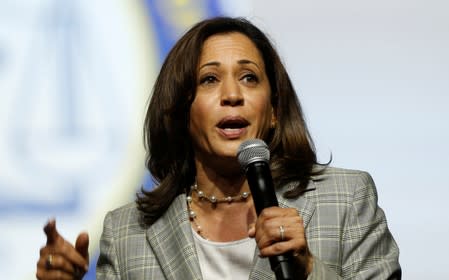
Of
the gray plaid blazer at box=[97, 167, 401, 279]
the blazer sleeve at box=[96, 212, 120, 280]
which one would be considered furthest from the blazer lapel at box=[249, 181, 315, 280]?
the blazer sleeve at box=[96, 212, 120, 280]

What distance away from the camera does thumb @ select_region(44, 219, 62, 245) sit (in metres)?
1.77

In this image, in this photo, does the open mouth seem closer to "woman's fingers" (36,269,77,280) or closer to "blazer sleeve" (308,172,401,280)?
"blazer sleeve" (308,172,401,280)

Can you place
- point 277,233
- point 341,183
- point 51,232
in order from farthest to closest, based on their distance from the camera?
1. point 341,183
2. point 51,232
3. point 277,233

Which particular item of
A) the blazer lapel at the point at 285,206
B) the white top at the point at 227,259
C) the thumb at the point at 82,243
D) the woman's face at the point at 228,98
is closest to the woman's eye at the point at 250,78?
the woman's face at the point at 228,98

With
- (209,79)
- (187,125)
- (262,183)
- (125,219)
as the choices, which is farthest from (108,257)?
(262,183)

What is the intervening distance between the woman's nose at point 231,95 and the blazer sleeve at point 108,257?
0.41m

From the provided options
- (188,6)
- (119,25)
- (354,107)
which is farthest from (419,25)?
(119,25)

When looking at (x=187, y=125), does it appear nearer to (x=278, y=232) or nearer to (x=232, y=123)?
(x=232, y=123)

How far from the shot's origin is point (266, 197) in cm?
158

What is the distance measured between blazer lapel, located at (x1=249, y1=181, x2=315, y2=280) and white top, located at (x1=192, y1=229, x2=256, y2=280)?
0.19ft

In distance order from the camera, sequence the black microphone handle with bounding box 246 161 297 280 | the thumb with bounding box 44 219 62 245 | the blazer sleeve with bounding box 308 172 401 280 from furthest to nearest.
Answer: the blazer sleeve with bounding box 308 172 401 280 → the thumb with bounding box 44 219 62 245 → the black microphone handle with bounding box 246 161 297 280

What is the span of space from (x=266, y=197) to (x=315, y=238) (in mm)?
473

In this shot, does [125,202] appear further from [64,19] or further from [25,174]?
[64,19]

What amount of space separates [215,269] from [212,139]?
0.28 m
